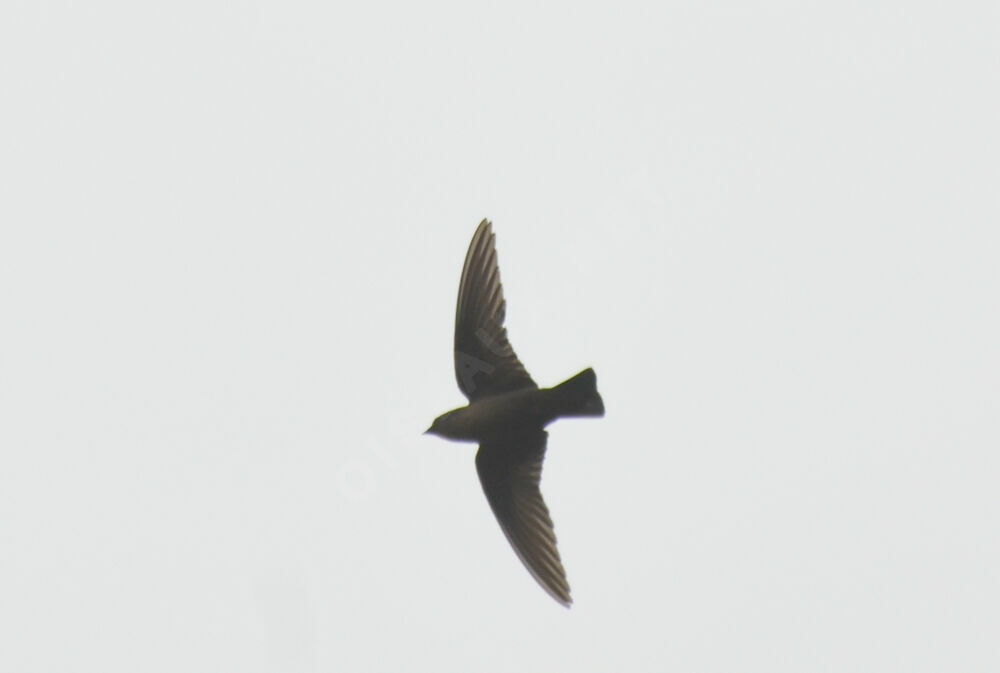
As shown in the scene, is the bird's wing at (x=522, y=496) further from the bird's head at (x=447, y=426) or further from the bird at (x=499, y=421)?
the bird's head at (x=447, y=426)

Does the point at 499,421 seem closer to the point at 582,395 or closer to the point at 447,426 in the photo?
the point at 447,426

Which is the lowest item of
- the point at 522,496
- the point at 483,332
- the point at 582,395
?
the point at 522,496

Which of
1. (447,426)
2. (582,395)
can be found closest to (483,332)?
(447,426)

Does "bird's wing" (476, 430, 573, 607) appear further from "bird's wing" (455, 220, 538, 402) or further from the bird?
"bird's wing" (455, 220, 538, 402)

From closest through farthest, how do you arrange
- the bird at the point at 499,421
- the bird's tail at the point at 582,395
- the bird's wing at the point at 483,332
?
1. the bird's tail at the point at 582,395
2. the bird at the point at 499,421
3. the bird's wing at the point at 483,332

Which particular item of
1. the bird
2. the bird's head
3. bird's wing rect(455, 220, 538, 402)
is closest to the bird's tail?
the bird

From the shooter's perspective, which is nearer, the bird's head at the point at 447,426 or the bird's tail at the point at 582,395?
the bird's tail at the point at 582,395

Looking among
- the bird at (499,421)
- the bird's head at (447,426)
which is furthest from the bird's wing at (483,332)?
the bird's head at (447,426)
